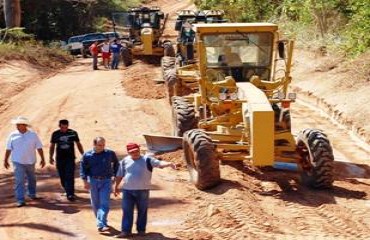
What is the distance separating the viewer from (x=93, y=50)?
96.7ft

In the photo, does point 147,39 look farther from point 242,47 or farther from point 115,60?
point 242,47

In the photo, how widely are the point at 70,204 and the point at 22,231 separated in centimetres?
139

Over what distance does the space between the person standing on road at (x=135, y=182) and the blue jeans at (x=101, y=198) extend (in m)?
0.35

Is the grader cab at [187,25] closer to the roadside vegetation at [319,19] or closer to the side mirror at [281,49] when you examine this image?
the roadside vegetation at [319,19]

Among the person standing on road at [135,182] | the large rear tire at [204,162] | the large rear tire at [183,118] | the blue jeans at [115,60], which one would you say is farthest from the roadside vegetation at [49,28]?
the person standing on road at [135,182]

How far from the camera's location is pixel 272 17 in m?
35.3

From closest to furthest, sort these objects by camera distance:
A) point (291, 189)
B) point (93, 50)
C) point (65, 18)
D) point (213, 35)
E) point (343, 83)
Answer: point (291, 189) → point (213, 35) → point (343, 83) → point (93, 50) → point (65, 18)

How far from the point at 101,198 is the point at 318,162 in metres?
3.78

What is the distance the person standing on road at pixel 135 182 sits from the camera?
8.95 meters

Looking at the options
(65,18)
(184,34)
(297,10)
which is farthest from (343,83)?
(65,18)

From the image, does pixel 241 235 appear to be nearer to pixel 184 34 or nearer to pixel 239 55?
pixel 239 55

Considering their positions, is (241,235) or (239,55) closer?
(241,235)

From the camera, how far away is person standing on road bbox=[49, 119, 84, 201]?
10.9m

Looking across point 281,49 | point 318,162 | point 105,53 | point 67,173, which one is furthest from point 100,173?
point 105,53
